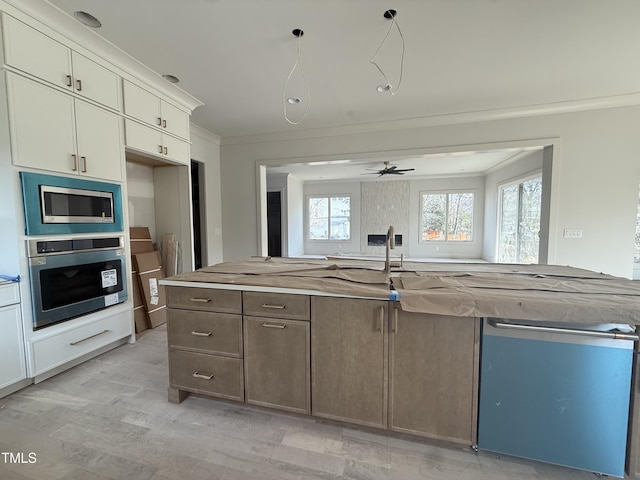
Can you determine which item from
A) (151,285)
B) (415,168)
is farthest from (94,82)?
(415,168)

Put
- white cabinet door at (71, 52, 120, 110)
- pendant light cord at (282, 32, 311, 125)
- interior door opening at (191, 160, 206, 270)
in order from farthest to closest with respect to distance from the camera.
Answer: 1. interior door opening at (191, 160, 206, 270)
2. pendant light cord at (282, 32, 311, 125)
3. white cabinet door at (71, 52, 120, 110)

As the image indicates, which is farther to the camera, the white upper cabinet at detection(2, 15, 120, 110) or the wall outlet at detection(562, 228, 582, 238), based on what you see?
the wall outlet at detection(562, 228, 582, 238)

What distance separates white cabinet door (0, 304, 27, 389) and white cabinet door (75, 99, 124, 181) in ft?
3.81

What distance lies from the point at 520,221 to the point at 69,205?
7179mm

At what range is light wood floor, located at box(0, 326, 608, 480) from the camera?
4.26 feet

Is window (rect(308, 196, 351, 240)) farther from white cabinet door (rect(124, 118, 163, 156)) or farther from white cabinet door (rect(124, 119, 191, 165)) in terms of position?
white cabinet door (rect(124, 118, 163, 156))

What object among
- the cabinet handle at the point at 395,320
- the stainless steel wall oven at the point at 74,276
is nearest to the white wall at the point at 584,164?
the cabinet handle at the point at 395,320

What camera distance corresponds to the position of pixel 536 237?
489 centimetres

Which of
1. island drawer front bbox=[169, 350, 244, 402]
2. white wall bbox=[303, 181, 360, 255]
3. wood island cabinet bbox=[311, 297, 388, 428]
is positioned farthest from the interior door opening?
white wall bbox=[303, 181, 360, 255]

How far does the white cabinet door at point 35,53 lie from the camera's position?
1.78m

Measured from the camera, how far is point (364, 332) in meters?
1.43

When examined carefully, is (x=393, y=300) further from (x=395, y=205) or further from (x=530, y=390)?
(x=395, y=205)

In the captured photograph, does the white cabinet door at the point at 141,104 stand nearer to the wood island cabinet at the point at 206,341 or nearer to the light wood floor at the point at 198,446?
the wood island cabinet at the point at 206,341

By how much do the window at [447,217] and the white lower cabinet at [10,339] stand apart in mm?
8316
